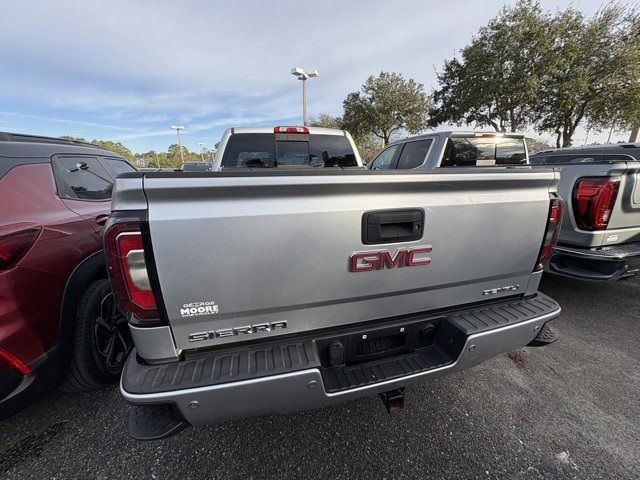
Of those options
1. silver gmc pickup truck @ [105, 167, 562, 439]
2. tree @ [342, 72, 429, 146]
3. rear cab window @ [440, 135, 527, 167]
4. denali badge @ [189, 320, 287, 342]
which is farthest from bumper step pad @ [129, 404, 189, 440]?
tree @ [342, 72, 429, 146]

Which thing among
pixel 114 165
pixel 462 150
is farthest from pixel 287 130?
pixel 462 150

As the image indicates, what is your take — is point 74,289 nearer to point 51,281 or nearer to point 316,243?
point 51,281

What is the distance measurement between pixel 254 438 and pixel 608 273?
3.48 meters

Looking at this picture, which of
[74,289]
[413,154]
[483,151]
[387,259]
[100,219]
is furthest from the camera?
[413,154]

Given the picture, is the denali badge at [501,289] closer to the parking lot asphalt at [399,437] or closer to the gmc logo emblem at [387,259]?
the gmc logo emblem at [387,259]

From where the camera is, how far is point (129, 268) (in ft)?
4.11

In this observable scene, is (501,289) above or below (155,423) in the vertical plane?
above

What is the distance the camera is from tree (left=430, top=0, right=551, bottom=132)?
49.0 feet

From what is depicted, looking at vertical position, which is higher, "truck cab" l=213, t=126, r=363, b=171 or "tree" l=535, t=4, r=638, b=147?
"tree" l=535, t=4, r=638, b=147

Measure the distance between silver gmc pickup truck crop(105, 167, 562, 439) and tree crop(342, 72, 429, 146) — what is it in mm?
25087

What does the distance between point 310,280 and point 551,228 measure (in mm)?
1591

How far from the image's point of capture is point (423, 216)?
1573 mm

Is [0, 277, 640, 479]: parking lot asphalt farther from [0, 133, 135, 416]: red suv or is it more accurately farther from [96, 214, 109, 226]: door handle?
[96, 214, 109, 226]: door handle

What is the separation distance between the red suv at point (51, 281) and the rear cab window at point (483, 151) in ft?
15.7
